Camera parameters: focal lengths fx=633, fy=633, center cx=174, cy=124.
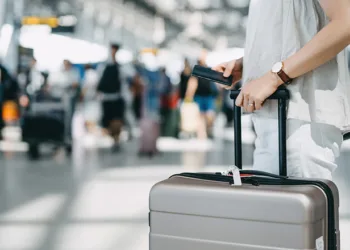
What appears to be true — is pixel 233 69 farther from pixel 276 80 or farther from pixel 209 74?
pixel 276 80

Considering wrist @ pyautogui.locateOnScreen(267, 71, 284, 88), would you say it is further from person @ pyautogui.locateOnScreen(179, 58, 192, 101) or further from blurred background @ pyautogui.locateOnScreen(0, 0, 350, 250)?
person @ pyautogui.locateOnScreen(179, 58, 192, 101)

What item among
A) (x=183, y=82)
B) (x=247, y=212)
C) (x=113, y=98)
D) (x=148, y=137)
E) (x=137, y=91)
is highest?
(x=183, y=82)

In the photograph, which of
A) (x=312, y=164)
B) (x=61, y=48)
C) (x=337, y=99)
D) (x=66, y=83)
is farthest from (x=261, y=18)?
(x=61, y=48)

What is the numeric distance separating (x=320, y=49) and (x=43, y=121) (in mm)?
8909

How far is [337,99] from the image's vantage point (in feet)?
5.27

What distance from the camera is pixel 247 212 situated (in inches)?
54.1

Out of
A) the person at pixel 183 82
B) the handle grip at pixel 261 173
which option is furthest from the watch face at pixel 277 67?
the person at pixel 183 82

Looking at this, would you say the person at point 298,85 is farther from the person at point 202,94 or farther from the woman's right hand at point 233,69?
the person at point 202,94

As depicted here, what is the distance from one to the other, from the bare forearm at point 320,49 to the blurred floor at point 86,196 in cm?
253

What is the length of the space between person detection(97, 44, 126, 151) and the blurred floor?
541 millimetres

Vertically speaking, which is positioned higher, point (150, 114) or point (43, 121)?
point (150, 114)

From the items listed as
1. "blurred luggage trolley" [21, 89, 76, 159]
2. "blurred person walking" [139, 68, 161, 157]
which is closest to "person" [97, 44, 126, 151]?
"blurred person walking" [139, 68, 161, 157]

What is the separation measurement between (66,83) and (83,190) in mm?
5260

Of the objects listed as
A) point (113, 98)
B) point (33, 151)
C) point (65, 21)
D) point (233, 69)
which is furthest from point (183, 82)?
point (233, 69)
